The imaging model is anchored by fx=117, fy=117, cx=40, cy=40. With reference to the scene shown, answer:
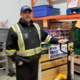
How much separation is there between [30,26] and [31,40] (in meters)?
0.22

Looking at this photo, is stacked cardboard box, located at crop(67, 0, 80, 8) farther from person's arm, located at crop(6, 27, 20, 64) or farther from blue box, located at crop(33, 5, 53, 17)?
person's arm, located at crop(6, 27, 20, 64)

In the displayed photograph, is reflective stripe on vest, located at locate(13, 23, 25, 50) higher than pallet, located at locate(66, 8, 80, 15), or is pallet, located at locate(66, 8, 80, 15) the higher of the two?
pallet, located at locate(66, 8, 80, 15)

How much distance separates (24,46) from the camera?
5.27 feet

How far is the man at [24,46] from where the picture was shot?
5.16 feet

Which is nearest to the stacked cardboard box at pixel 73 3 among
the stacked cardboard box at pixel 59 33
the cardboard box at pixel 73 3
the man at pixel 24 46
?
the cardboard box at pixel 73 3

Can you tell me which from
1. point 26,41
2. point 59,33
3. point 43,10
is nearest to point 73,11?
point 59,33

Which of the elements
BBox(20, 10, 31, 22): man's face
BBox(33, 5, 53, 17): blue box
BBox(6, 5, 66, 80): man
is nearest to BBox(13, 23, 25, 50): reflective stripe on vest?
BBox(6, 5, 66, 80): man

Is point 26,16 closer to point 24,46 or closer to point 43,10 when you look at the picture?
point 24,46

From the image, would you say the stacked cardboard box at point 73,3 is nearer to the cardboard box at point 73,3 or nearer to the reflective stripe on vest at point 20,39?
the cardboard box at point 73,3

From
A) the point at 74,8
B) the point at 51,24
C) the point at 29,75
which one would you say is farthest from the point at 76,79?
the point at 51,24

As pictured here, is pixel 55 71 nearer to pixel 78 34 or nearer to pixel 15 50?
pixel 15 50

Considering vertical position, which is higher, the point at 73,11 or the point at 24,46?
the point at 73,11

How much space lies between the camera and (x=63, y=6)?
3.58 m

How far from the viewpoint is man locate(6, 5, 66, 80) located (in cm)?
157
